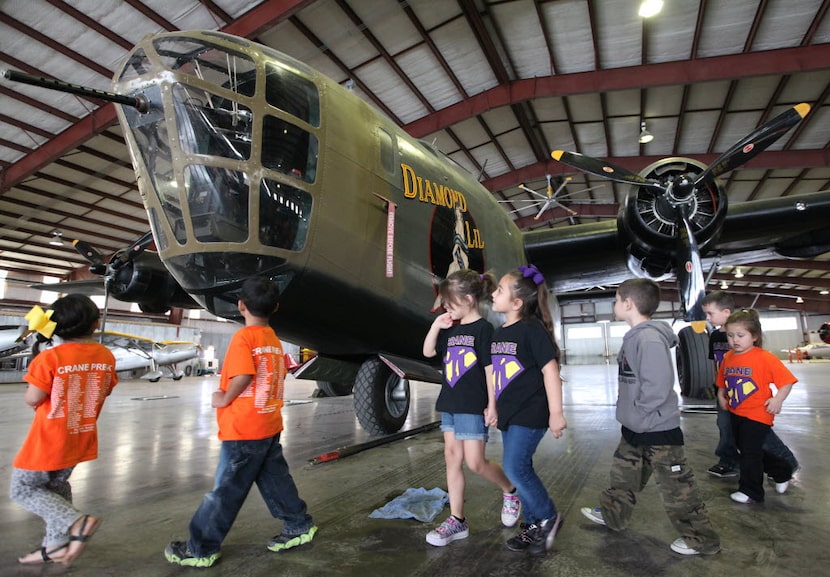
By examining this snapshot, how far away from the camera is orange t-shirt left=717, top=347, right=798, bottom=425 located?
2977 millimetres

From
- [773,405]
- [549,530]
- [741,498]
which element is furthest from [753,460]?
[549,530]

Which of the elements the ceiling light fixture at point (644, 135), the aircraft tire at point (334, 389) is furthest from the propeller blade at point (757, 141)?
the ceiling light fixture at point (644, 135)

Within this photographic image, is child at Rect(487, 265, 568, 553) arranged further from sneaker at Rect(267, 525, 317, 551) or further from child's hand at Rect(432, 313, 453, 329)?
sneaker at Rect(267, 525, 317, 551)

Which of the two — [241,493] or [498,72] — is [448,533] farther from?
[498,72]

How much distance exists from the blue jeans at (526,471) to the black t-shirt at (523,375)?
2.3 inches

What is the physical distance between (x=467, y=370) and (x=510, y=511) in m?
0.84

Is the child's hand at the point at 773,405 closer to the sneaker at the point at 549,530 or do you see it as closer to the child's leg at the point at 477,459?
the sneaker at the point at 549,530

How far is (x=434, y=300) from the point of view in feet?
16.6

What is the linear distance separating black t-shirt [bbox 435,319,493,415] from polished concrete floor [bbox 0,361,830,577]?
688mm

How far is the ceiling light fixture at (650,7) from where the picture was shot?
10805mm

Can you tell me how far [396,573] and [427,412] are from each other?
21.8ft

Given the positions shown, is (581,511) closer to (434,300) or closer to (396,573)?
(396,573)

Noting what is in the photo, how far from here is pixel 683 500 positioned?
229 centimetres

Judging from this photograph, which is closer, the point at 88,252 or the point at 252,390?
the point at 252,390
